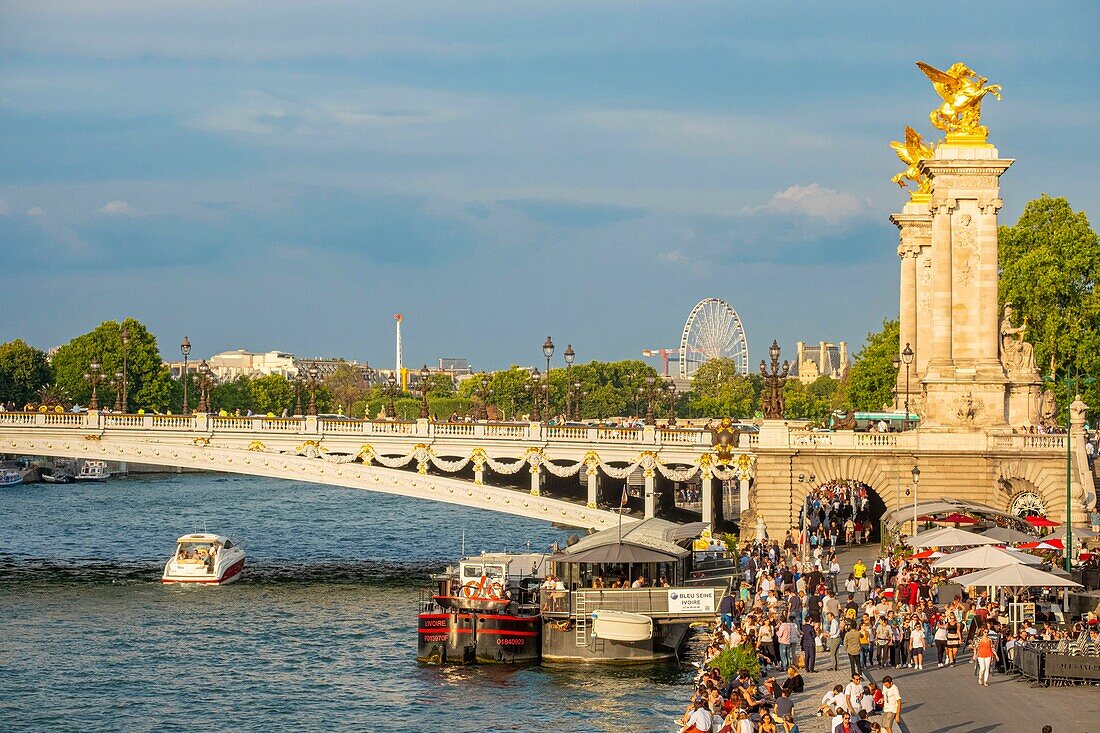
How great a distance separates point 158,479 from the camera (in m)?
146

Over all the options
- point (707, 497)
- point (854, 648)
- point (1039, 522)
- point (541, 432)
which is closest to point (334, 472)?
point (541, 432)

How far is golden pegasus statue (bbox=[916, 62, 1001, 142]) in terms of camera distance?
205 feet

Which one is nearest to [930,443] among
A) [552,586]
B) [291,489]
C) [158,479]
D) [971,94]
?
[971,94]

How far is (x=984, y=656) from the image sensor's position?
35250 millimetres

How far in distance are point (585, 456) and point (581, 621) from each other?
64.0 feet

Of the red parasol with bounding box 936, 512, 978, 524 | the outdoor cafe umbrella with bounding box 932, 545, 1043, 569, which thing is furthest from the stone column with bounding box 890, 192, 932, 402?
the outdoor cafe umbrella with bounding box 932, 545, 1043, 569

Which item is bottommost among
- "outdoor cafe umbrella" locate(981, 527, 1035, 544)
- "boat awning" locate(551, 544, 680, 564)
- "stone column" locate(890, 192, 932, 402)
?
"boat awning" locate(551, 544, 680, 564)

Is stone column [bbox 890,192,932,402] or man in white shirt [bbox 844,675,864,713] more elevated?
stone column [bbox 890,192,932,402]

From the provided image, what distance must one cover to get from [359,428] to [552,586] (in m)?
22.7

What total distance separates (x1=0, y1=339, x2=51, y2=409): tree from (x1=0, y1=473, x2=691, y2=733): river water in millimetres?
62762

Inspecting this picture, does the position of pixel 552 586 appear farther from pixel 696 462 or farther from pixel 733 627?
pixel 696 462

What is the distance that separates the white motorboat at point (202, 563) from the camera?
6475 centimetres

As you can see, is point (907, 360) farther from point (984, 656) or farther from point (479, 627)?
point (984, 656)

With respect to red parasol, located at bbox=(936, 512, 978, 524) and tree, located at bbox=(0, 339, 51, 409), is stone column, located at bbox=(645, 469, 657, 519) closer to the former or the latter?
red parasol, located at bbox=(936, 512, 978, 524)
